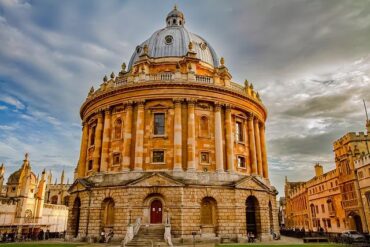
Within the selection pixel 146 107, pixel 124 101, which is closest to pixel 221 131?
pixel 146 107

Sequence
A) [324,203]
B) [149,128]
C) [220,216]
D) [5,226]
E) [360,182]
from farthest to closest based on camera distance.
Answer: [324,203], [5,226], [360,182], [149,128], [220,216]

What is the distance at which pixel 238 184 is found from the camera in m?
31.0

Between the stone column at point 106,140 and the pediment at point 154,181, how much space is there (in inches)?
214

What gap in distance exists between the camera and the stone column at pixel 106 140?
3373 centimetres

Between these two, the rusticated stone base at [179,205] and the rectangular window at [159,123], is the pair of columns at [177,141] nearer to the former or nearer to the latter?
the rectangular window at [159,123]

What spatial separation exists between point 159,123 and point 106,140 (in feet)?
21.5

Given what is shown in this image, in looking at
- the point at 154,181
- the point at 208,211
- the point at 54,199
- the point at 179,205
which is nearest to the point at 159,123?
the point at 154,181

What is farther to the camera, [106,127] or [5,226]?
[5,226]

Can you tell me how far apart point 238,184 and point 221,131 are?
6197 millimetres

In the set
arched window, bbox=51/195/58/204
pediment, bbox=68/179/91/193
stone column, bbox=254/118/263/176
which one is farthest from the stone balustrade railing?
arched window, bbox=51/195/58/204

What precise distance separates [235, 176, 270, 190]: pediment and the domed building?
105mm


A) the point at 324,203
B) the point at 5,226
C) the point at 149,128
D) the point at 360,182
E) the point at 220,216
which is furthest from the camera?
the point at 324,203

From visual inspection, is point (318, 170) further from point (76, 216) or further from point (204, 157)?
point (76, 216)

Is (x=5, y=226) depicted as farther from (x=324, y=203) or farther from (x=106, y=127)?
(x=324, y=203)
